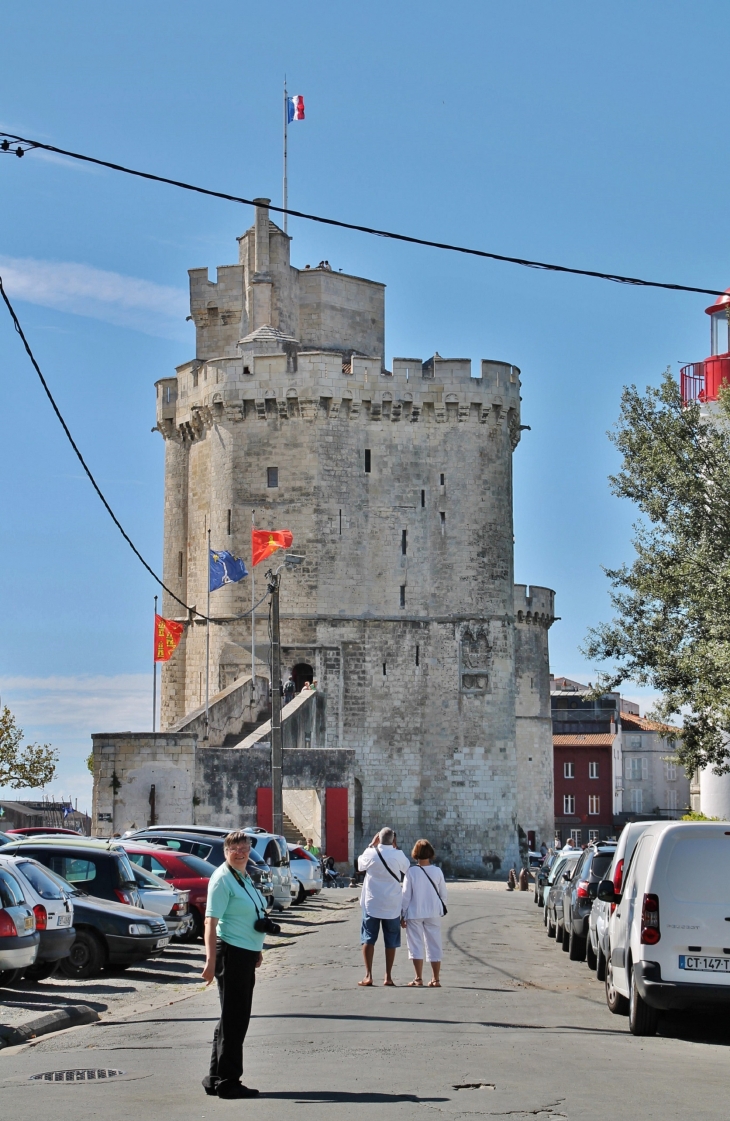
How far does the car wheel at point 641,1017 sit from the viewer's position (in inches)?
456

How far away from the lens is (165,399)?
54.6 meters

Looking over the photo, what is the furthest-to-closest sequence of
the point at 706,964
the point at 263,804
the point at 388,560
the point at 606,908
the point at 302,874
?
1. the point at 388,560
2. the point at 263,804
3. the point at 302,874
4. the point at 606,908
5. the point at 706,964

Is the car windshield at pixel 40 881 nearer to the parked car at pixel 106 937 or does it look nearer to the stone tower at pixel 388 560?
the parked car at pixel 106 937

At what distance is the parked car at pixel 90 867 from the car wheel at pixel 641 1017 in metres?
7.41

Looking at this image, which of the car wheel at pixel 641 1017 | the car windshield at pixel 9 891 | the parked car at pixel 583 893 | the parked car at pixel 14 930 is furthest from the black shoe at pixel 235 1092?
the parked car at pixel 583 893

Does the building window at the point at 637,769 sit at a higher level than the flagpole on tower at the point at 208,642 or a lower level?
lower

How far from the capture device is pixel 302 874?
3036 cm

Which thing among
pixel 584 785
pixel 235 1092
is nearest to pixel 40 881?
pixel 235 1092

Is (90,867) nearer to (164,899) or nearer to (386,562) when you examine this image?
(164,899)

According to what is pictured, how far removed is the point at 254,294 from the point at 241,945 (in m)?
46.6

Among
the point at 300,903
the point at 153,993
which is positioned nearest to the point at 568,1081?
the point at 153,993

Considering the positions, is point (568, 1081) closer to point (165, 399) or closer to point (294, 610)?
point (294, 610)

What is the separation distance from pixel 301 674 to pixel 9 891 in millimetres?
35534

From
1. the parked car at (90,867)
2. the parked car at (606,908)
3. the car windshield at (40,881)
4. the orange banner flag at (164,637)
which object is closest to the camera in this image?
the parked car at (606,908)
